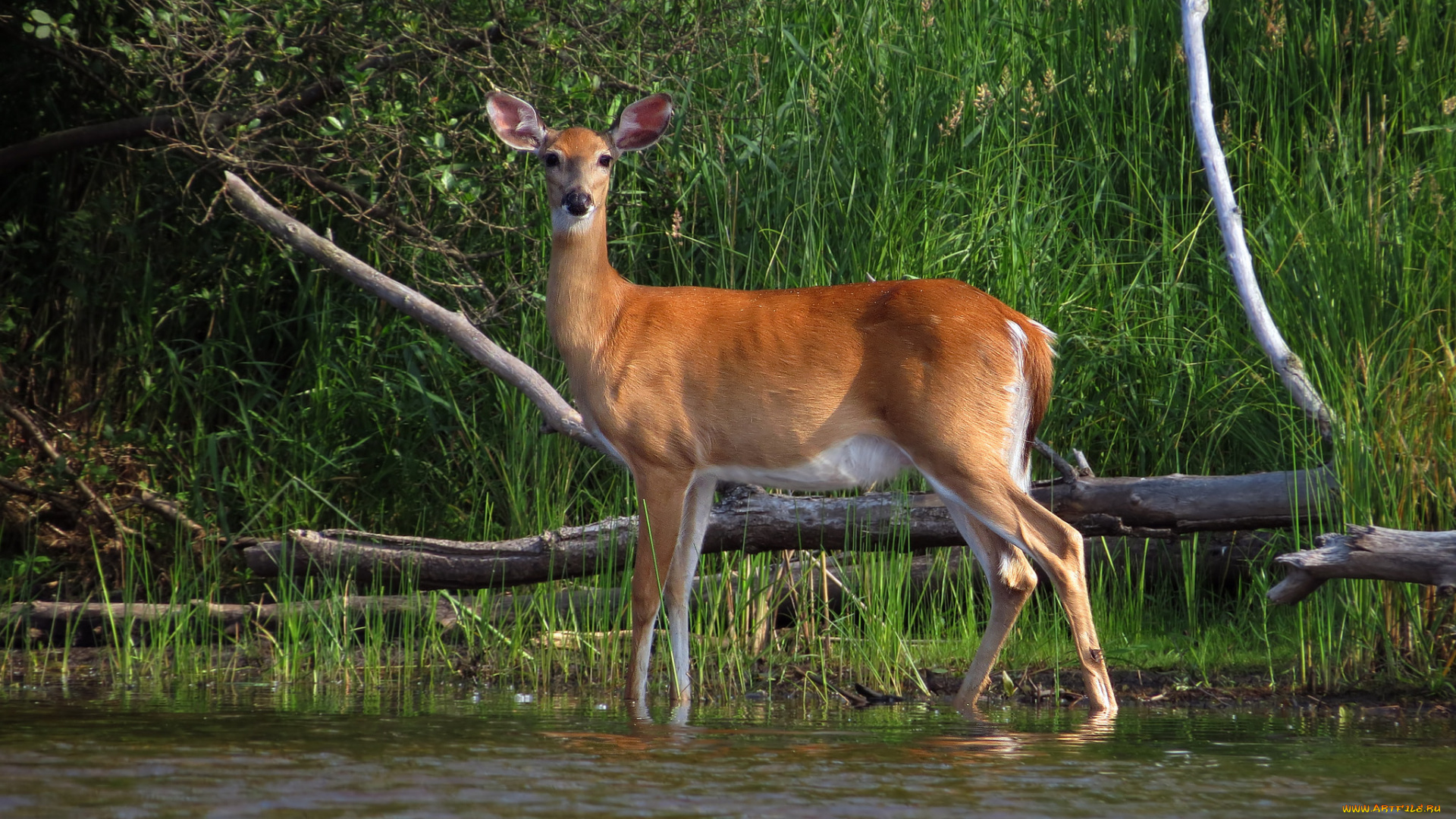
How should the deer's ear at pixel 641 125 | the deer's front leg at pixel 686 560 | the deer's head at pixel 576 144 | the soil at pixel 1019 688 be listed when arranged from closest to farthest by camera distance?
1. the soil at pixel 1019 688
2. the deer's front leg at pixel 686 560
3. the deer's head at pixel 576 144
4. the deer's ear at pixel 641 125

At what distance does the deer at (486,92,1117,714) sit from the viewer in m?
5.65

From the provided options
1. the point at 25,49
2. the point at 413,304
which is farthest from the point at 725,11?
the point at 25,49

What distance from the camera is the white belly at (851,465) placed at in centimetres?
582

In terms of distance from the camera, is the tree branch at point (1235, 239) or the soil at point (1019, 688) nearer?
the soil at point (1019, 688)

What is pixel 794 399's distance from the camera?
588 cm

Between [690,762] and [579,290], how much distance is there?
2.76 metres

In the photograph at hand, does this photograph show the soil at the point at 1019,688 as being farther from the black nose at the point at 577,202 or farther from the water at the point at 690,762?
the black nose at the point at 577,202

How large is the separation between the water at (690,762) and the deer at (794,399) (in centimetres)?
72

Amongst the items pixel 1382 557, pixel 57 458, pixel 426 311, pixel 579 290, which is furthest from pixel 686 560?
pixel 57 458

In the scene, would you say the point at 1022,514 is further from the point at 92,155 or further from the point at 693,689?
the point at 92,155

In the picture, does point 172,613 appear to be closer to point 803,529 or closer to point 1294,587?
point 803,529

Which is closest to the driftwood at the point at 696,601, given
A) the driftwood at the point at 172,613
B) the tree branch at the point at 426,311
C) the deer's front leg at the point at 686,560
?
the driftwood at the point at 172,613

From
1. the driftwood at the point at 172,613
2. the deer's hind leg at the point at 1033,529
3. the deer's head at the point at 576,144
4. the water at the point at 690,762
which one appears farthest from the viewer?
the driftwood at the point at 172,613

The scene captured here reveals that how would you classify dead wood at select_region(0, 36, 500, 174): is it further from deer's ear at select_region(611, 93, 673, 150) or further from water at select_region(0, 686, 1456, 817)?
water at select_region(0, 686, 1456, 817)
